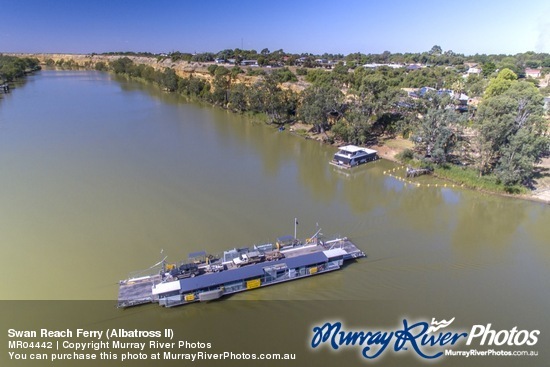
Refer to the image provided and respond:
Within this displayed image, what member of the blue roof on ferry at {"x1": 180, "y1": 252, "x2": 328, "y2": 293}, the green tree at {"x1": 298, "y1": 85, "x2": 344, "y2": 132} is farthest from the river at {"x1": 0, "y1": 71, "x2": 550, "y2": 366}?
the green tree at {"x1": 298, "y1": 85, "x2": 344, "y2": 132}

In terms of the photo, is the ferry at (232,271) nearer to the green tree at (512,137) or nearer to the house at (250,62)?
the green tree at (512,137)

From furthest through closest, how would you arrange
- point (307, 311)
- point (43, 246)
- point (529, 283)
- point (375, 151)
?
point (375, 151) < point (43, 246) < point (529, 283) < point (307, 311)

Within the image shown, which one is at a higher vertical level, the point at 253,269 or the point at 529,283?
the point at 253,269

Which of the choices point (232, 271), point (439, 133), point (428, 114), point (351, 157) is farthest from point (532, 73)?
point (232, 271)

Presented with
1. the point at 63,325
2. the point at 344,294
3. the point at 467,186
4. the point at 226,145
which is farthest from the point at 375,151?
the point at 63,325

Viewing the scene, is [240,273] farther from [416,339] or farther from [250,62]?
[250,62]

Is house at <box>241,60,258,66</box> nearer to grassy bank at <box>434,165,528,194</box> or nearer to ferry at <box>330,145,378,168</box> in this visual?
ferry at <box>330,145,378,168</box>

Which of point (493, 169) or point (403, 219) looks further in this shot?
point (493, 169)

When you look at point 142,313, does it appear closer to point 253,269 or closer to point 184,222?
point 253,269
